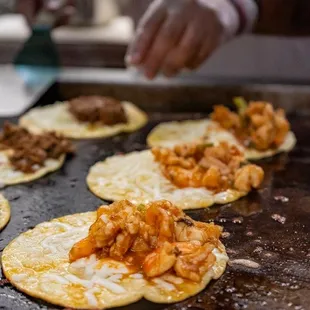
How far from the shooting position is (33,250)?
9.71 ft

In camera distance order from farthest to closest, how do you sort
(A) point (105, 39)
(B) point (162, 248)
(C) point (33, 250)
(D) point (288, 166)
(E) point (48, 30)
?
(A) point (105, 39) → (E) point (48, 30) → (D) point (288, 166) → (C) point (33, 250) → (B) point (162, 248)

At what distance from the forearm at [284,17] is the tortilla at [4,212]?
9.08 ft

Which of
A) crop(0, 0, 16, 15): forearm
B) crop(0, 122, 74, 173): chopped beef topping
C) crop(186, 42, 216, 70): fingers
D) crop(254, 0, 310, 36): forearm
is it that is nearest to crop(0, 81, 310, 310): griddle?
crop(0, 122, 74, 173): chopped beef topping

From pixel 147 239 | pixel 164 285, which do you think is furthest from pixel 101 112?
pixel 164 285

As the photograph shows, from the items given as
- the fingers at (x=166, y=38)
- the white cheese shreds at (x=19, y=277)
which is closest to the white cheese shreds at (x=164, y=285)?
the white cheese shreds at (x=19, y=277)

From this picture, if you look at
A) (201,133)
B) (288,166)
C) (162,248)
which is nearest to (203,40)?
(201,133)

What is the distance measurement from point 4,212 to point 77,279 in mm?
856

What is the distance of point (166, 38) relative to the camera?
Result: 4.32 meters

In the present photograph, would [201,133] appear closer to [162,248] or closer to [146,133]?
[146,133]

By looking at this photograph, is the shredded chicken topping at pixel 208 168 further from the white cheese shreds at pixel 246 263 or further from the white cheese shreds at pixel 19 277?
the white cheese shreds at pixel 19 277

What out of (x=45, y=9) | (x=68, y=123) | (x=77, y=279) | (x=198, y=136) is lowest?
(x=68, y=123)

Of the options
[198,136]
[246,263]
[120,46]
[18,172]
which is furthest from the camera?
[120,46]

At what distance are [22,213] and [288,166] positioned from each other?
1.74 m

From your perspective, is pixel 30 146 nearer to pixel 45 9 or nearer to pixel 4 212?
pixel 4 212
